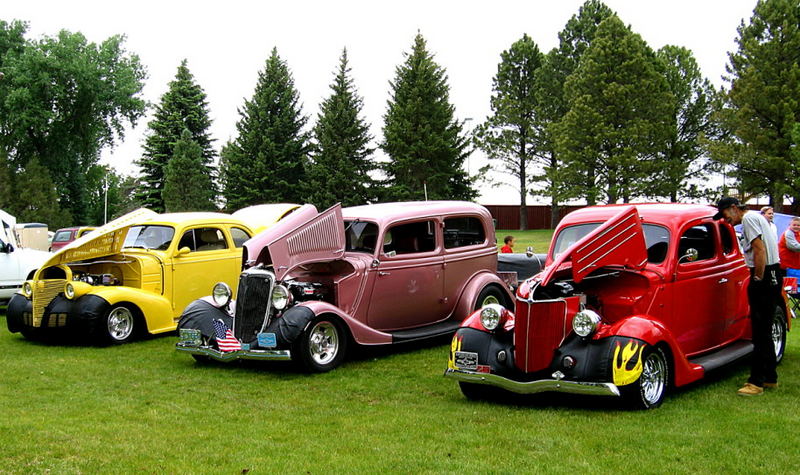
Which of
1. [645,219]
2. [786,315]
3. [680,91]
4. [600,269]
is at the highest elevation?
[680,91]

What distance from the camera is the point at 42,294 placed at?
1138 cm

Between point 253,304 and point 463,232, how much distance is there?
12.2 feet

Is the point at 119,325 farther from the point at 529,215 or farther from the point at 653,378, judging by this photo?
the point at 529,215

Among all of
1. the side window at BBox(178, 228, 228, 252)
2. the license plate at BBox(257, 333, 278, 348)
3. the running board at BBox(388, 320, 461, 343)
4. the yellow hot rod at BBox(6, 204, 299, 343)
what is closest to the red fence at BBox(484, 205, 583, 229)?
the yellow hot rod at BBox(6, 204, 299, 343)

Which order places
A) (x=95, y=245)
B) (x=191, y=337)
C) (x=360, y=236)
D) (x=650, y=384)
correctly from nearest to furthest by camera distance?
(x=650, y=384) → (x=191, y=337) → (x=360, y=236) → (x=95, y=245)

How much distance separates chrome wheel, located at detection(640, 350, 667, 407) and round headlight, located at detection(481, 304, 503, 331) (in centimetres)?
137

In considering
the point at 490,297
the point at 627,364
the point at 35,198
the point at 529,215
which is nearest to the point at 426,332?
the point at 490,297

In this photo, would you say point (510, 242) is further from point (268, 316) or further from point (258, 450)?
point (258, 450)

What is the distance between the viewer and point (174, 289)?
40.2 feet

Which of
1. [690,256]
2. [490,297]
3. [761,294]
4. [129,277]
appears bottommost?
[490,297]

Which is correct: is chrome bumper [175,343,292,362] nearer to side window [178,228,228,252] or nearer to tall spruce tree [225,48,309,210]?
side window [178,228,228,252]

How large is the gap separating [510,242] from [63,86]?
43134 millimetres

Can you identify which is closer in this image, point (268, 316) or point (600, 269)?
point (600, 269)

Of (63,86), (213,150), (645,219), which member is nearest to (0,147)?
(63,86)
